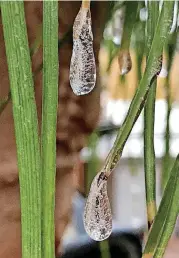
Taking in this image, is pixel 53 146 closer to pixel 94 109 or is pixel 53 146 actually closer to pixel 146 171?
pixel 146 171

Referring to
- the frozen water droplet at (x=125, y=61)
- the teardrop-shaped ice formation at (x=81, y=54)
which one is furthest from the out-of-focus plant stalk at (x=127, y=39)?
the teardrop-shaped ice formation at (x=81, y=54)

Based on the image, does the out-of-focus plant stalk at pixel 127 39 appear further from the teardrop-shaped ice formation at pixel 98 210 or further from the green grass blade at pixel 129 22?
the teardrop-shaped ice formation at pixel 98 210

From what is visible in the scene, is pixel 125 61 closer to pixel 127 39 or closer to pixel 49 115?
pixel 127 39

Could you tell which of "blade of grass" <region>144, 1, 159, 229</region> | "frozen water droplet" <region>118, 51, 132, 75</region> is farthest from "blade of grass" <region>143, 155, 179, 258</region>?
Result: "frozen water droplet" <region>118, 51, 132, 75</region>

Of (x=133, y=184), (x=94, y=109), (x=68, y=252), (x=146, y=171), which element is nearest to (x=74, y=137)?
(x=94, y=109)

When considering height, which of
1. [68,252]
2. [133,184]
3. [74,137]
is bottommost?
[133,184]

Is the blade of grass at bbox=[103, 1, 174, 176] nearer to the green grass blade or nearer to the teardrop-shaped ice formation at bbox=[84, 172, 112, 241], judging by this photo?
the teardrop-shaped ice formation at bbox=[84, 172, 112, 241]
